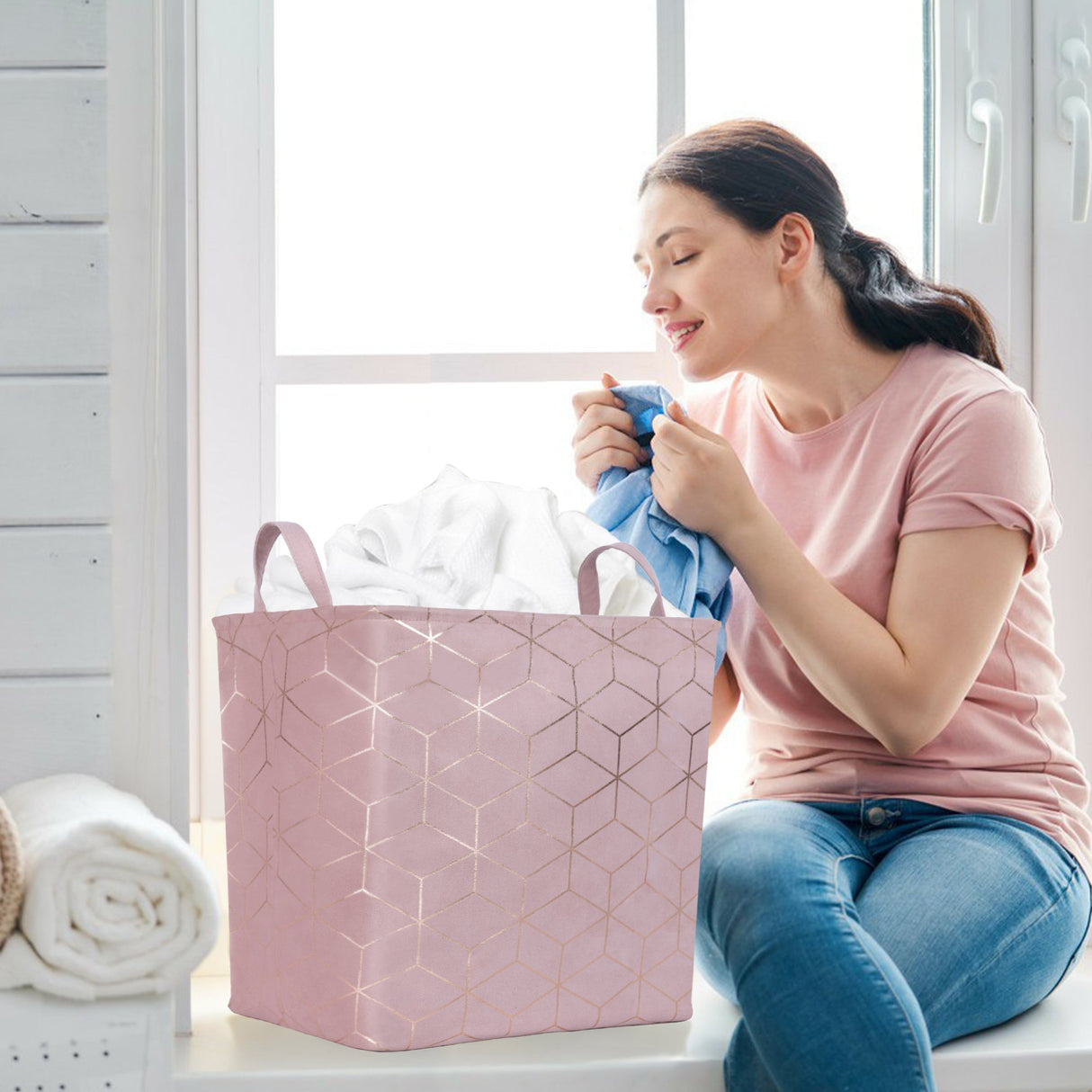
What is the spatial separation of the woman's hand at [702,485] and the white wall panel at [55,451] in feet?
1.57

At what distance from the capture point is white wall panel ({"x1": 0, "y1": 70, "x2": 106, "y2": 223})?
1000 mm

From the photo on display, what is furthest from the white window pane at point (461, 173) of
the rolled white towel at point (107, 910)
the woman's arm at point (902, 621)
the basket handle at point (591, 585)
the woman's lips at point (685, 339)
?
the rolled white towel at point (107, 910)

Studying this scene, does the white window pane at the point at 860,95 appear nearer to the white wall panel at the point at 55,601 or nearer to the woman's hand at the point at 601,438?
the woman's hand at the point at 601,438

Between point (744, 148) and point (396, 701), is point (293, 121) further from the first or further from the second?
point (396, 701)

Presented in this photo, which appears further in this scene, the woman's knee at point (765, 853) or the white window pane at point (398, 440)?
the white window pane at point (398, 440)

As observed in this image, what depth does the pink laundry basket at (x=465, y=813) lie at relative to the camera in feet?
2.91

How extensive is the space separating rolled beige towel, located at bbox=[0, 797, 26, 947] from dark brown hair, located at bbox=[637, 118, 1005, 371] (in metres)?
0.86

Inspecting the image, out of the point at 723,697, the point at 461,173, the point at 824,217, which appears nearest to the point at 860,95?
the point at 824,217

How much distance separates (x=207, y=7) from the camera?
136 centimetres

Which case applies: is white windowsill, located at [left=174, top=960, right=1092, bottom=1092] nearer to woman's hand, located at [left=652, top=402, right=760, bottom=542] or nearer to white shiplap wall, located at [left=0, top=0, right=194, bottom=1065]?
white shiplap wall, located at [left=0, top=0, right=194, bottom=1065]

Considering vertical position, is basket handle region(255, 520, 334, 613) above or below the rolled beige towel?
above

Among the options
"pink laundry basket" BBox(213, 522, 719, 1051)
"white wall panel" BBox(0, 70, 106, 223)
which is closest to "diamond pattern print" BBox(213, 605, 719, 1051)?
"pink laundry basket" BBox(213, 522, 719, 1051)

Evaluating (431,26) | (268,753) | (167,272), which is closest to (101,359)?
(167,272)

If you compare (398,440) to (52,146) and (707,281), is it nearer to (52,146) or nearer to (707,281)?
(707,281)
